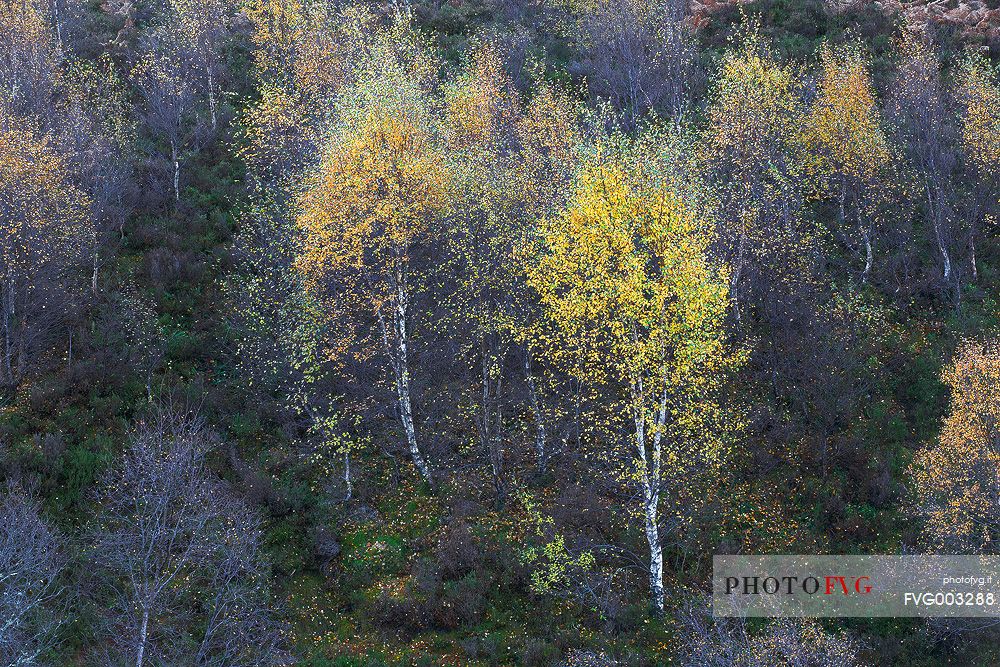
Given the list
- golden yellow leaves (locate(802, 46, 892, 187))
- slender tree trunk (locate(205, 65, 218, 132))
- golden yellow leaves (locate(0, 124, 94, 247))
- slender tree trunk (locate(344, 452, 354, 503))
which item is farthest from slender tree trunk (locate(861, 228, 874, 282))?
slender tree trunk (locate(205, 65, 218, 132))

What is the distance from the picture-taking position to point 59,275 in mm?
28734

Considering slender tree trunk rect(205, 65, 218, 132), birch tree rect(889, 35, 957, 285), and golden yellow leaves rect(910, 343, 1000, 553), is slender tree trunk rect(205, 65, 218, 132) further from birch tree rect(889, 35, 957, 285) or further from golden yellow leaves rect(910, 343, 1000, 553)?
golden yellow leaves rect(910, 343, 1000, 553)

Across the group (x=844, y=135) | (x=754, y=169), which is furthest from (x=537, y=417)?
(x=844, y=135)

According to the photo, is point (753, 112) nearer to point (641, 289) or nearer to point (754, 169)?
point (754, 169)

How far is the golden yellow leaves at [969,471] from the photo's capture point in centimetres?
2066

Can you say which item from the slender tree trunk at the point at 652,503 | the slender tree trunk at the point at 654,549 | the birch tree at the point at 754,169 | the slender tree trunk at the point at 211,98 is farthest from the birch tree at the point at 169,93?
the slender tree trunk at the point at 654,549

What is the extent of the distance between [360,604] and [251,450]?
7.58 m

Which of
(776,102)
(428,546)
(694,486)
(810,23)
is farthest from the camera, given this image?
(810,23)

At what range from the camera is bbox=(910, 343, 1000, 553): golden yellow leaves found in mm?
20656

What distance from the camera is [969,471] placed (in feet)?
68.8

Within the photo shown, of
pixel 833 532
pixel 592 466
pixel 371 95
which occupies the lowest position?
pixel 833 532

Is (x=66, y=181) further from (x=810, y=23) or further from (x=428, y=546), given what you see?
(x=810, y=23)

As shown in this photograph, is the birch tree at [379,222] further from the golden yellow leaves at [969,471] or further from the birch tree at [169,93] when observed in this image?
the birch tree at [169,93]

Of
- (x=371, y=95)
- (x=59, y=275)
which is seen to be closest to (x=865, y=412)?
(x=371, y=95)
